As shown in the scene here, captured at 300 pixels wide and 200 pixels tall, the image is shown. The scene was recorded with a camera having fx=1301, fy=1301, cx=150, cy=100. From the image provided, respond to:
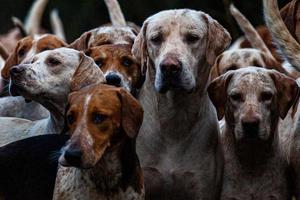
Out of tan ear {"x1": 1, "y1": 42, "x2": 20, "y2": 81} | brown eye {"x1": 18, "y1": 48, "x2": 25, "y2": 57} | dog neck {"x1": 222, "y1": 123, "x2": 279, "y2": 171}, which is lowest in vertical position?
tan ear {"x1": 1, "y1": 42, "x2": 20, "y2": 81}

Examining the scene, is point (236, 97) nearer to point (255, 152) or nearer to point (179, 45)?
point (255, 152)

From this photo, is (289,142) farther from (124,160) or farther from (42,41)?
(42,41)

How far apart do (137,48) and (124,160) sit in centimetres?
142

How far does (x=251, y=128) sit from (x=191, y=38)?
748 mm

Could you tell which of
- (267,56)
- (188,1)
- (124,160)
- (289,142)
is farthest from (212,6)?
(124,160)

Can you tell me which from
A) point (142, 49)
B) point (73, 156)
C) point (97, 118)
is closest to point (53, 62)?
point (142, 49)

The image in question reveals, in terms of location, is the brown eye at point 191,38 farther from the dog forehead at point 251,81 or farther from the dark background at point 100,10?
the dark background at point 100,10

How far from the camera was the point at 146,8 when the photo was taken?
19.9 m

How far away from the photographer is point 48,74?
9.40 metres

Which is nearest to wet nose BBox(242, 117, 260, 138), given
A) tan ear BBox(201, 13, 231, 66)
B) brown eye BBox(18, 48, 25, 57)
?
tan ear BBox(201, 13, 231, 66)

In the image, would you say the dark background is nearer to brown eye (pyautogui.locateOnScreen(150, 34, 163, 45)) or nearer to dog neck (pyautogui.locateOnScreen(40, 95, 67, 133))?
dog neck (pyautogui.locateOnScreen(40, 95, 67, 133))

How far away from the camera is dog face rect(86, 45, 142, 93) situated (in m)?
9.43

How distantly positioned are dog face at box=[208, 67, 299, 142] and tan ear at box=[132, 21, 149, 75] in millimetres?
514

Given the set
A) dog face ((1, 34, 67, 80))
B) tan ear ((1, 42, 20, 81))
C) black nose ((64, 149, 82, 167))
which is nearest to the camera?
black nose ((64, 149, 82, 167))
